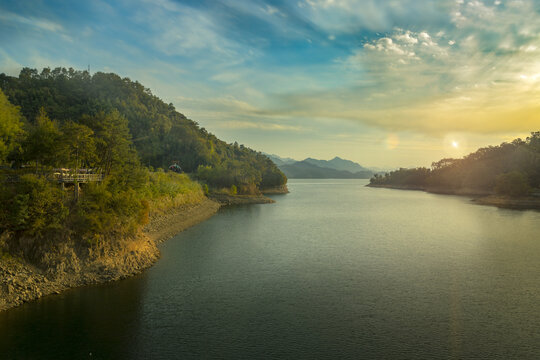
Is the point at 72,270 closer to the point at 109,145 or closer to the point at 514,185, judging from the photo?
the point at 109,145

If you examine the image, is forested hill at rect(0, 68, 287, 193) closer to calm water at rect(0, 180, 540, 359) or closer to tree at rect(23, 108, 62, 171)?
tree at rect(23, 108, 62, 171)

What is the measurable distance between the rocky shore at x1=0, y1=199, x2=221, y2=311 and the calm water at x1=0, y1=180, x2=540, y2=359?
1.08 meters

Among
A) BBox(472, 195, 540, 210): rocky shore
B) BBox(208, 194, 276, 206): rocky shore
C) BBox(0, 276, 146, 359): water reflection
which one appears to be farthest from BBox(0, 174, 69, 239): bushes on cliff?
BBox(472, 195, 540, 210): rocky shore

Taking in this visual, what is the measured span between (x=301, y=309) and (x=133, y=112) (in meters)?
126

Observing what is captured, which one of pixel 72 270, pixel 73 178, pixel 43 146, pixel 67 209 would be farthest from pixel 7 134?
pixel 72 270

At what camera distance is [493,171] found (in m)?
122

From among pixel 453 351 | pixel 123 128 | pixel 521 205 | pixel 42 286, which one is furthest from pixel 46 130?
pixel 521 205

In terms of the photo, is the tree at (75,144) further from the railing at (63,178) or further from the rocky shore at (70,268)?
the rocky shore at (70,268)

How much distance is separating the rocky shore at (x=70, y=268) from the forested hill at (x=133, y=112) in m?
71.8

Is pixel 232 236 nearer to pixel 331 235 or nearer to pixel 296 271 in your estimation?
pixel 331 235

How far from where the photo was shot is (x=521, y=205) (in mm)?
89812

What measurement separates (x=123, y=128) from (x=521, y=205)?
10351 centimetres

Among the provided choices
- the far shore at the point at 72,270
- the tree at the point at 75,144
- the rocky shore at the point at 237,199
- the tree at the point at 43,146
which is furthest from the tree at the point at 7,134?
the rocky shore at the point at 237,199

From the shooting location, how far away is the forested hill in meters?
101
